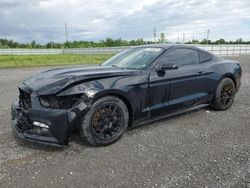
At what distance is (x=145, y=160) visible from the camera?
11.3 feet

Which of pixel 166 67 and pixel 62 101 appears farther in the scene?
pixel 166 67

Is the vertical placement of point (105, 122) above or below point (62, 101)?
below

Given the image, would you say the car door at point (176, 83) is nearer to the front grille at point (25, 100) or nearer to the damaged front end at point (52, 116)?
the damaged front end at point (52, 116)

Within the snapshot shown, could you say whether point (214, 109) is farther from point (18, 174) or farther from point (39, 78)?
point (18, 174)

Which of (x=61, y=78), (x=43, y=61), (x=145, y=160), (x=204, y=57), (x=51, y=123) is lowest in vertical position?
(x=43, y=61)

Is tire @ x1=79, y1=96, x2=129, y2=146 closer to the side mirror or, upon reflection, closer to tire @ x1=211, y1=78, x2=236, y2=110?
the side mirror

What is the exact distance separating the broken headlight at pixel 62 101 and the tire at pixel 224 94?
10.1 ft

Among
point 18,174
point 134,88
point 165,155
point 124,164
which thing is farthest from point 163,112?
point 18,174

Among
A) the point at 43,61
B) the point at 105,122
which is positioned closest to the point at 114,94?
the point at 105,122

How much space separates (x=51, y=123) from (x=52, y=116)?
0.30 feet

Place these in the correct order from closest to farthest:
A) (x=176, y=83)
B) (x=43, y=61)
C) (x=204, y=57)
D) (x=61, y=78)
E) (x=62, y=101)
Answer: (x=62, y=101)
(x=61, y=78)
(x=176, y=83)
(x=204, y=57)
(x=43, y=61)

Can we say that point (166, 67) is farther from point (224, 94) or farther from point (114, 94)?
point (224, 94)

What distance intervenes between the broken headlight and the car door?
49.1 inches

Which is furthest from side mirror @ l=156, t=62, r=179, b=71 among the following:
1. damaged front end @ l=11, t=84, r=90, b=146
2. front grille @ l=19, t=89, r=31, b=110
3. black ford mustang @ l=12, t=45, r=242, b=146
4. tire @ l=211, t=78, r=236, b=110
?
front grille @ l=19, t=89, r=31, b=110
